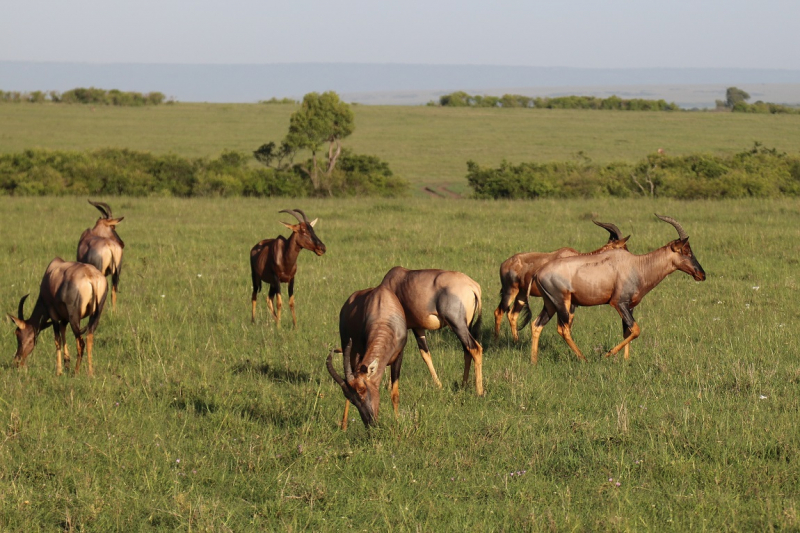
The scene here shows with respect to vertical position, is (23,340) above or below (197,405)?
above

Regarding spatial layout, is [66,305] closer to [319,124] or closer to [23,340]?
[23,340]

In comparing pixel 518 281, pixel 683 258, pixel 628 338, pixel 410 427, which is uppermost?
pixel 683 258

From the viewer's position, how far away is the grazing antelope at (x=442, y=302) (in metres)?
7.89

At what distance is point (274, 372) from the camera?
9.23 m

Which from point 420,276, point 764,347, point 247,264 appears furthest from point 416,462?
point 247,264

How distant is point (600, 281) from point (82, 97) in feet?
379

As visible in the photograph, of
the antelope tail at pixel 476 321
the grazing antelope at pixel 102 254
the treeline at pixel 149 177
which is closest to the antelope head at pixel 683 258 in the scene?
the antelope tail at pixel 476 321

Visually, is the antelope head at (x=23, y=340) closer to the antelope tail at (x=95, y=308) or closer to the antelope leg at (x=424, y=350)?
the antelope tail at (x=95, y=308)

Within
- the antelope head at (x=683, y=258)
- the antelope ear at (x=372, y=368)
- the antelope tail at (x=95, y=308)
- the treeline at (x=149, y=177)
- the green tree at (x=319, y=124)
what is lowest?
the treeline at (x=149, y=177)

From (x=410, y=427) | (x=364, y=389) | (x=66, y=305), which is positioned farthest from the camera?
(x=66, y=305)

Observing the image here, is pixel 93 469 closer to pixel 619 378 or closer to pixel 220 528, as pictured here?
pixel 220 528

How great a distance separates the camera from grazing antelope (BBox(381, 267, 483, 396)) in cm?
789

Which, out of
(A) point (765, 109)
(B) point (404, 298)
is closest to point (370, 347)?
(B) point (404, 298)

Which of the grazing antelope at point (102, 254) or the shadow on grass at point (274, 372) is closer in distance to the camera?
the shadow on grass at point (274, 372)
